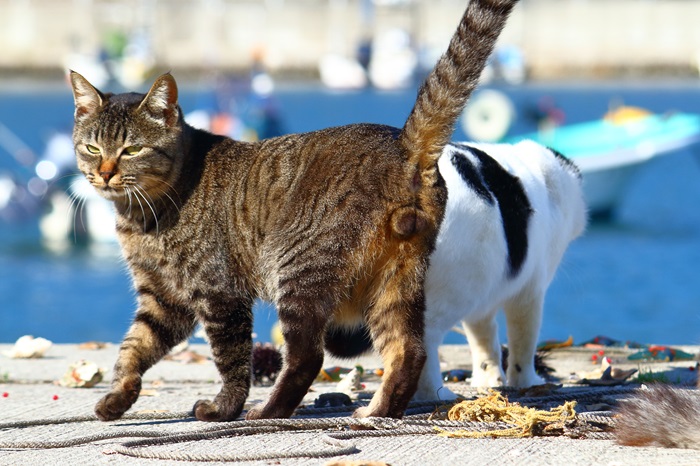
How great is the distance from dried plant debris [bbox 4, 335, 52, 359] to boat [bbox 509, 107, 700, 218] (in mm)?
14491

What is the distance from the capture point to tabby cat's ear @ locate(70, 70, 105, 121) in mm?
4922

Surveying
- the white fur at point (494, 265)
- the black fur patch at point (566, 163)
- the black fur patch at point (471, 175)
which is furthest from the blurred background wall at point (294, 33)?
the black fur patch at point (471, 175)

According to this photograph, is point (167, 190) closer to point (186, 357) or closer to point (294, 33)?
point (186, 357)

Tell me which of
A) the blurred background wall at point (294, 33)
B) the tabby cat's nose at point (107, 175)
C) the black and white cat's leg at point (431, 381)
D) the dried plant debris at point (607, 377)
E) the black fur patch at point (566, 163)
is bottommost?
the black and white cat's leg at point (431, 381)

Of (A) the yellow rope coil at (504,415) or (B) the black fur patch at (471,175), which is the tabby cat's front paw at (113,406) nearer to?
(A) the yellow rope coil at (504,415)

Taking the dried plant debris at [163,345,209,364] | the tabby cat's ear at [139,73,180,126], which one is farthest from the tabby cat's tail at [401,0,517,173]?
the dried plant debris at [163,345,209,364]

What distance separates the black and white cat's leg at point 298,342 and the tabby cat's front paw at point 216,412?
17cm

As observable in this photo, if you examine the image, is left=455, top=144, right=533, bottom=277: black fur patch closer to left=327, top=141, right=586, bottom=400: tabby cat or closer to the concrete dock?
left=327, top=141, right=586, bottom=400: tabby cat

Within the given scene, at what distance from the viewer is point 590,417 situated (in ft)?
14.2

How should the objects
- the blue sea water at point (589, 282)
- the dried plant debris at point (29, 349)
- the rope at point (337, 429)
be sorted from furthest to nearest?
the blue sea water at point (589, 282)
the dried plant debris at point (29, 349)
the rope at point (337, 429)

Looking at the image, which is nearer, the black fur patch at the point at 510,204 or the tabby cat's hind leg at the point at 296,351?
the tabby cat's hind leg at the point at 296,351

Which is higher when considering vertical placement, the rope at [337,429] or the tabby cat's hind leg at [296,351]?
the tabby cat's hind leg at [296,351]

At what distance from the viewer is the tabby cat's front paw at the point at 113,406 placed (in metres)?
4.70

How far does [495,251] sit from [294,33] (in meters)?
61.4
